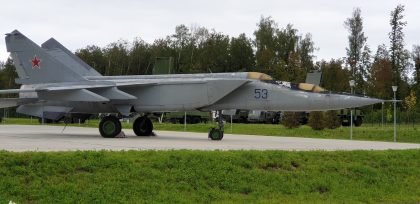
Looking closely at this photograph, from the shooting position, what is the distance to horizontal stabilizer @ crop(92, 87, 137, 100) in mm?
21891

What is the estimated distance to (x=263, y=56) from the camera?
254 feet

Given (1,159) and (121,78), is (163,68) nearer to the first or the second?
(121,78)

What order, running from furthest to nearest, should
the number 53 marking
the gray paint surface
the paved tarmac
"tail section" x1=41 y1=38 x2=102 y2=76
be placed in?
"tail section" x1=41 y1=38 x2=102 y2=76
the number 53 marking
the gray paint surface
the paved tarmac

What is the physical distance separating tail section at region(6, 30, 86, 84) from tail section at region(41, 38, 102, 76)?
1.79 meters

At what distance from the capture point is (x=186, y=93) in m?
Answer: 21.8

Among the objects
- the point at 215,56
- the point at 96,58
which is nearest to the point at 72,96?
the point at 215,56

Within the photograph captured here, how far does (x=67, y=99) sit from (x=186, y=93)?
174 inches

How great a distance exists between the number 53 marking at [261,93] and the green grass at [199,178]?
7.51 metres

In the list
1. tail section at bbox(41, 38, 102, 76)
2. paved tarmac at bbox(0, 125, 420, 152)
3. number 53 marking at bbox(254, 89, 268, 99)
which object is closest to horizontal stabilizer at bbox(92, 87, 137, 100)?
paved tarmac at bbox(0, 125, 420, 152)

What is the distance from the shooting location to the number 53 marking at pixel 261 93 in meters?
21.2

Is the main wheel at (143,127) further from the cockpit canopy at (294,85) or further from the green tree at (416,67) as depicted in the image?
the green tree at (416,67)

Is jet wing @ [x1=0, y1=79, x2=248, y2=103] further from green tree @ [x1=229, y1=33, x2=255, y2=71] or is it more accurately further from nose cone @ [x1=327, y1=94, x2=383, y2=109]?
green tree @ [x1=229, y1=33, x2=255, y2=71]

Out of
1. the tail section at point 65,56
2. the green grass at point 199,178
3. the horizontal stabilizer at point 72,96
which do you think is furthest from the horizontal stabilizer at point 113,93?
the green grass at point 199,178

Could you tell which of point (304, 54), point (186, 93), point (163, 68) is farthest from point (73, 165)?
point (304, 54)
